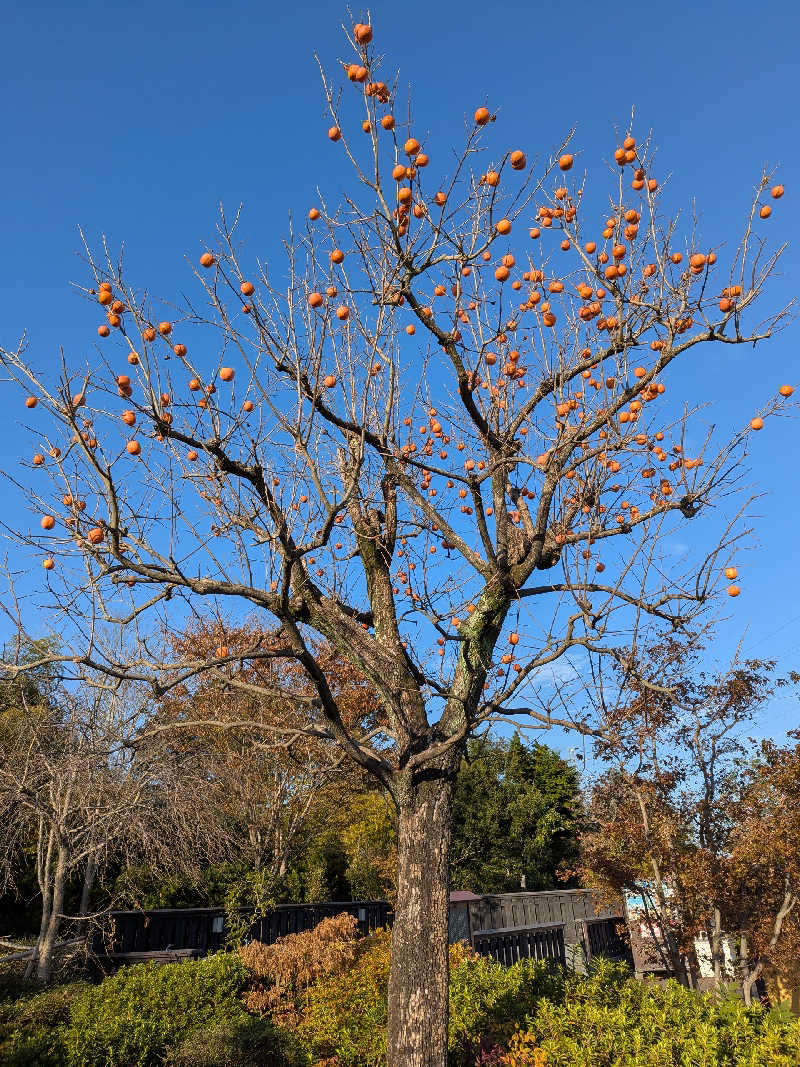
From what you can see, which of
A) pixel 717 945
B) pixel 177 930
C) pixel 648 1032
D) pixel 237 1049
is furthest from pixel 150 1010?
pixel 717 945

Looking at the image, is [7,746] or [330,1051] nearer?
[330,1051]

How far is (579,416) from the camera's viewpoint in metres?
4.43

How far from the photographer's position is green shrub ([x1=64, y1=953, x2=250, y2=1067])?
4.86m

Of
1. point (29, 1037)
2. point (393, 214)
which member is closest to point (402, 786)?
point (393, 214)

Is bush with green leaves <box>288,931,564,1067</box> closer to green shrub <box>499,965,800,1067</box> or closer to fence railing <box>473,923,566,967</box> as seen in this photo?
green shrub <box>499,965,800,1067</box>

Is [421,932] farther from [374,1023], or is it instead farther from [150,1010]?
[150,1010]

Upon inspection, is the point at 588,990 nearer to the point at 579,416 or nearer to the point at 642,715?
the point at 642,715

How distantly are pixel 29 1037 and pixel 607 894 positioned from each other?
565 centimetres

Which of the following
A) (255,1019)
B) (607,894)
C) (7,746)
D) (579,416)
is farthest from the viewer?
(7,746)

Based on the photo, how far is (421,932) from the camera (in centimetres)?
360

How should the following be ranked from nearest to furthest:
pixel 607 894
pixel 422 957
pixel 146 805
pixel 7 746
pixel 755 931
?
1. pixel 422 957
2. pixel 755 931
3. pixel 607 894
4. pixel 146 805
5. pixel 7 746

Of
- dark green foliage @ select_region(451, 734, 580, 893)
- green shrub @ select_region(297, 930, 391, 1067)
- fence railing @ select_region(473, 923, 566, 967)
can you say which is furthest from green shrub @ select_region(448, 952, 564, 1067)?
dark green foliage @ select_region(451, 734, 580, 893)

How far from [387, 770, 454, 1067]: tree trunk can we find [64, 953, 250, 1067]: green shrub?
260cm

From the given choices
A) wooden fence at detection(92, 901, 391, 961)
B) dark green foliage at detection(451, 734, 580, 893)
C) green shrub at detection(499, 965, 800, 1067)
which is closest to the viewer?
green shrub at detection(499, 965, 800, 1067)
